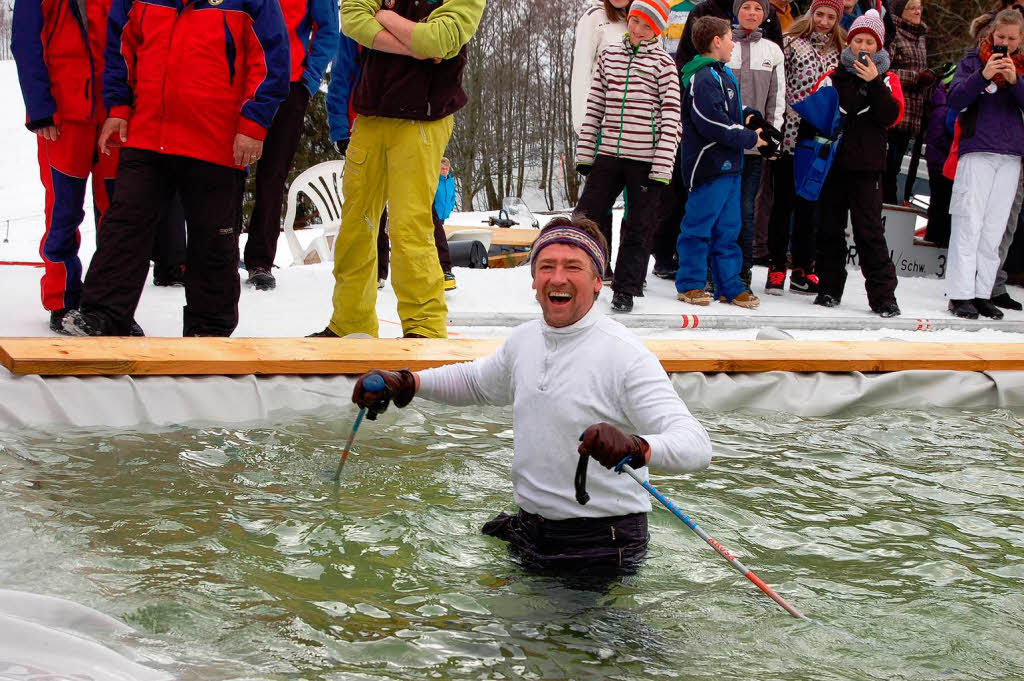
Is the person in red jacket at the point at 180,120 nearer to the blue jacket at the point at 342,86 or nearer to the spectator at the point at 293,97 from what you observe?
the blue jacket at the point at 342,86

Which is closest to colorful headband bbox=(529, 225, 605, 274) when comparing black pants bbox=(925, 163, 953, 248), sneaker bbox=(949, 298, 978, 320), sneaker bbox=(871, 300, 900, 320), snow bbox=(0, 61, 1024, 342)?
snow bbox=(0, 61, 1024, 342)

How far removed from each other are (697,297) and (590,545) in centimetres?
480

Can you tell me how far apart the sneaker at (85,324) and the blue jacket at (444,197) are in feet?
11.6

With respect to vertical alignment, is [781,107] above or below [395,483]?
above

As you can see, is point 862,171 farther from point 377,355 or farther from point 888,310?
point 377,355

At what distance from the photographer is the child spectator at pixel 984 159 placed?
764 centimetres

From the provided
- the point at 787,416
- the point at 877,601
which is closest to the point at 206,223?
the point at 787,416

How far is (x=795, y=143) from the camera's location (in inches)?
322

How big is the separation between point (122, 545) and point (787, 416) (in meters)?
3.09

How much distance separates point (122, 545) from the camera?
3.27m

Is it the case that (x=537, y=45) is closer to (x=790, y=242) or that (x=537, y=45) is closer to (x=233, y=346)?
(x=790, y=242)

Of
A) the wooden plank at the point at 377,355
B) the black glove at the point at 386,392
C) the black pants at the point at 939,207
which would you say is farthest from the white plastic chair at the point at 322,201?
the black glove at the point at 386,392

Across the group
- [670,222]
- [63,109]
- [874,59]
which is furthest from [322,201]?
[874,59]

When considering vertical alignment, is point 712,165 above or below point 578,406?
above
